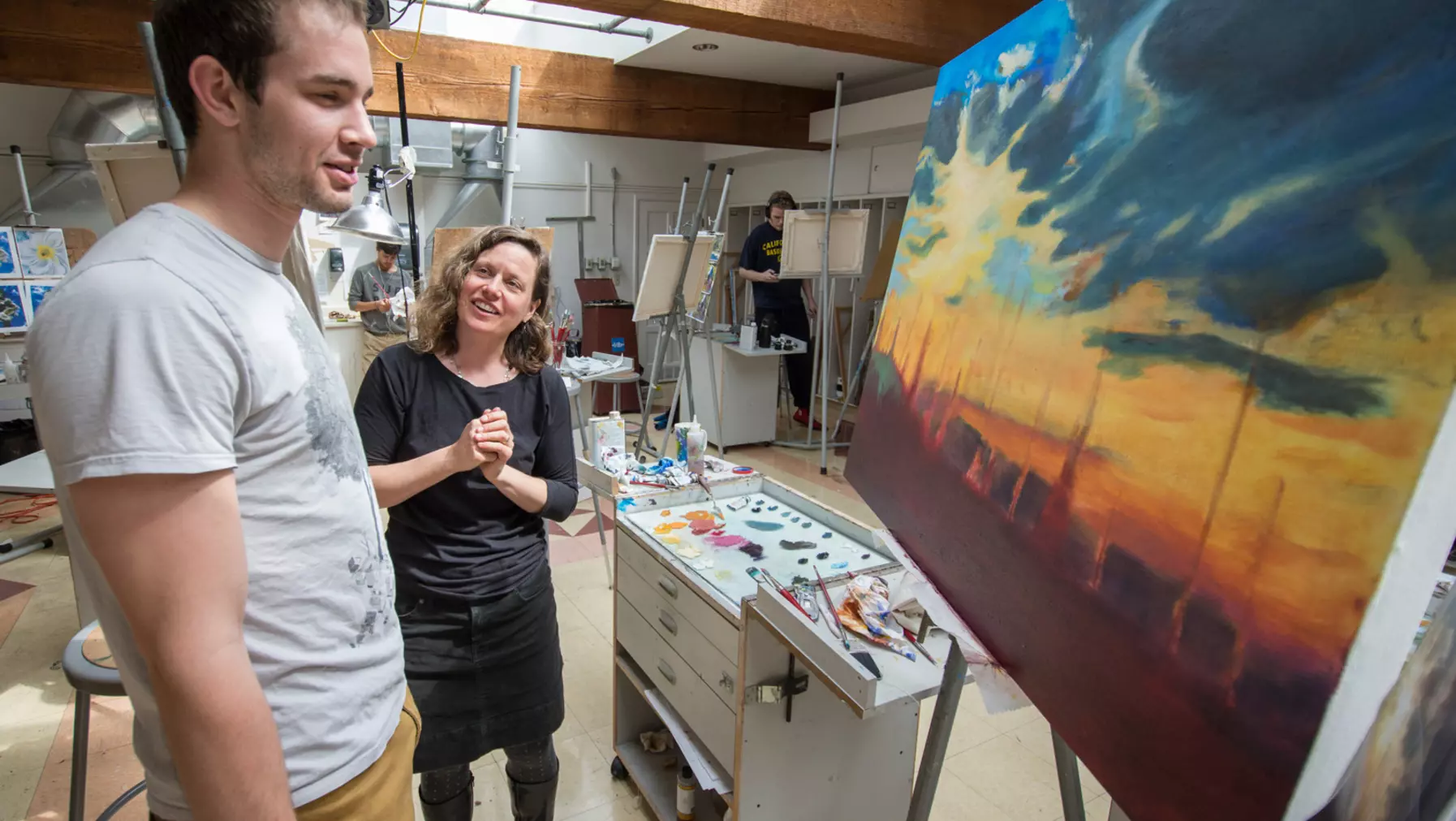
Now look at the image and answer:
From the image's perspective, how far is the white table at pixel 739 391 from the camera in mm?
4711

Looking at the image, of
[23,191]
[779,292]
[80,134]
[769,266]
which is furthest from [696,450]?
[80,134]

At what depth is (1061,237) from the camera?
647 millimetres

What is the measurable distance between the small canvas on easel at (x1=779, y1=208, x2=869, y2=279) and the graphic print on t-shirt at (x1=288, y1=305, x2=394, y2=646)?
3.59 metres

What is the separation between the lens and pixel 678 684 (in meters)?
1.59

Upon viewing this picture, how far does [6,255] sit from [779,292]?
439cm

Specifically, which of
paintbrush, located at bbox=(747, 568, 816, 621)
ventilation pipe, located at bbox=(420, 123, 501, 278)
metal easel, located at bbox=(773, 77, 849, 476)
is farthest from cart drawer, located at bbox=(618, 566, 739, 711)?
ventilation pipe, located at bbox=(420, 123, 501, 278)

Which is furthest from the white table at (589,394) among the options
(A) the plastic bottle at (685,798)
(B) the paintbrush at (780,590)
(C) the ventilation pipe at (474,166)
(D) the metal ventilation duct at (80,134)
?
(D) the metal ventilation duct at (80,134)

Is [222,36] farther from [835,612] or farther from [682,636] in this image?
[682,636]

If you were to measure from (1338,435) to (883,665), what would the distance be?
0.78m

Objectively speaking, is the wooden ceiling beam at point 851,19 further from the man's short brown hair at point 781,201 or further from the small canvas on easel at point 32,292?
the small canvas on easel at point 32,292

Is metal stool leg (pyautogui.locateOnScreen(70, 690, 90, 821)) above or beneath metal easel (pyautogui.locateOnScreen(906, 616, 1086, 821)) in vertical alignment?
A: beneath

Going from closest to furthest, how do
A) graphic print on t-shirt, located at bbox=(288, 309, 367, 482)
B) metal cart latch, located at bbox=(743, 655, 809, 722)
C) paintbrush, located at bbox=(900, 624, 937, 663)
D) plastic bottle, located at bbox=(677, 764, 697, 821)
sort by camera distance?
graphic print on t-shirt, located at bbox=(288, 309, 367, 482)
paintbrush, located at bbox=(900, 624, 937, 663)
metal cart latch, located at bbox=(743, 655, 809, 722)
plastic bottle, located at bbox=(677, 764, 697, 821)

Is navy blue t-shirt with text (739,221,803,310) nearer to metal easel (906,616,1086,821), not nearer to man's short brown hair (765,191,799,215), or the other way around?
man's short brown hair (765,191,799,215)

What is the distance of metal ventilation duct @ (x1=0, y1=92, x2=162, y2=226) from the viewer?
4.77 meters
